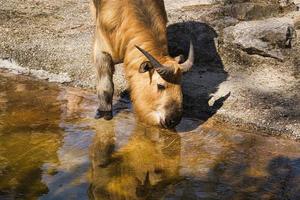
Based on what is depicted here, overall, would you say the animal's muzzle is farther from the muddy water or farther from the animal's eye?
the muddy water

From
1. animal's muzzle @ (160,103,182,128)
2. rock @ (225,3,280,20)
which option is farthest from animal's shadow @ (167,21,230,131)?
animal's muzzle @ (160,103,182,128)

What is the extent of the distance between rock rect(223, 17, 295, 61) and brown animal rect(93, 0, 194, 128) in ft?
8.20

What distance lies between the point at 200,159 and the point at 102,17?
2.44 m

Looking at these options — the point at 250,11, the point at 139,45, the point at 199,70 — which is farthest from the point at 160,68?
the point at 250,11

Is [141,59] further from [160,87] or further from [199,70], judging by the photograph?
[199,70]

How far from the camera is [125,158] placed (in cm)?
673

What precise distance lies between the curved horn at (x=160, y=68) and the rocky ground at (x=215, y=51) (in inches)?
64.3

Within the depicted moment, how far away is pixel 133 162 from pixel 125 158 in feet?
0.52

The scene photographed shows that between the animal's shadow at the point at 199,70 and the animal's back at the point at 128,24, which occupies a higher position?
the animal's back at the point at 128,24

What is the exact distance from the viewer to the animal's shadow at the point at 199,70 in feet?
27.5

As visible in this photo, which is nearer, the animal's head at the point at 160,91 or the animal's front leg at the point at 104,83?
the animal's head at the point at 160,91

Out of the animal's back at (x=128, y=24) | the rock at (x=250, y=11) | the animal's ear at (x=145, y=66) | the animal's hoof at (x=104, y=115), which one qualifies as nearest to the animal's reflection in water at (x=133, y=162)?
the animal's hoof at (x=104, y=115)

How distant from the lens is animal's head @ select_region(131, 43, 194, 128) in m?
6.70

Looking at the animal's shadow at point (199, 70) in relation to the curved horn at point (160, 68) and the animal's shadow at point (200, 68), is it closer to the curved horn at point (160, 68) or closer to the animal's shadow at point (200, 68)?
the animal's shadow at point (200, 68)
